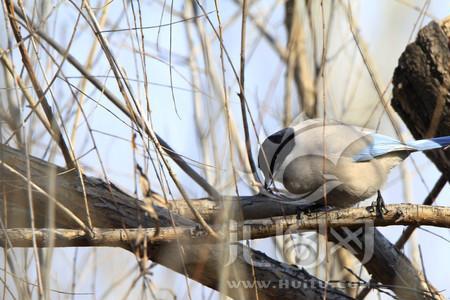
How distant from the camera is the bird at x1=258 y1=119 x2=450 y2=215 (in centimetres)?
299

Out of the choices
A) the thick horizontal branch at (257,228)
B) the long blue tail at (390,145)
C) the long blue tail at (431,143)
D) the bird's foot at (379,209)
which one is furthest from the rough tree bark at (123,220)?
the long blue tail at (431,143)

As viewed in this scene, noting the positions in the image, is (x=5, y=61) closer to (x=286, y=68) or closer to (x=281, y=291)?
(x=281, y=291)

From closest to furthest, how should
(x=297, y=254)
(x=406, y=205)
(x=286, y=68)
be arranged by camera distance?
(x=406, y=205), (x=297, y=254), (x=286, y=68)

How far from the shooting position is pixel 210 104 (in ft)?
7.00

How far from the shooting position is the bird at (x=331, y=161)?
9.82 feet

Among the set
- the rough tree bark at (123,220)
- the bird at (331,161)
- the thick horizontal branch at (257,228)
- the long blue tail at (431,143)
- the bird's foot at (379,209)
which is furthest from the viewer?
the long blue tail at (431,143)

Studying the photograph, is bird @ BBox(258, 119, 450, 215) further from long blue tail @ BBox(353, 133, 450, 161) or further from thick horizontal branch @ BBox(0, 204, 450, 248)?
thick horizontal branch @ BBox(0, 204, 450, 248)

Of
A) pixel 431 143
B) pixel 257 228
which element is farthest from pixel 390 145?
pixel 257 228

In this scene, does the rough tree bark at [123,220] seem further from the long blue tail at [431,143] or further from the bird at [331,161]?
the long blue tail at [431,143]

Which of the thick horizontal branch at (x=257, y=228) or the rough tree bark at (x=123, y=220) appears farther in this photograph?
the rough tree bark at (x=123, y=220)

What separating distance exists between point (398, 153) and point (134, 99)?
1656 millimetres

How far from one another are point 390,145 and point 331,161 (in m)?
0.32

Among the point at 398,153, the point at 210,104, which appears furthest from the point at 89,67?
the point at 398,153

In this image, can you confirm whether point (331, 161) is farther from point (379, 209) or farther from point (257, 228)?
point (257, 228)
